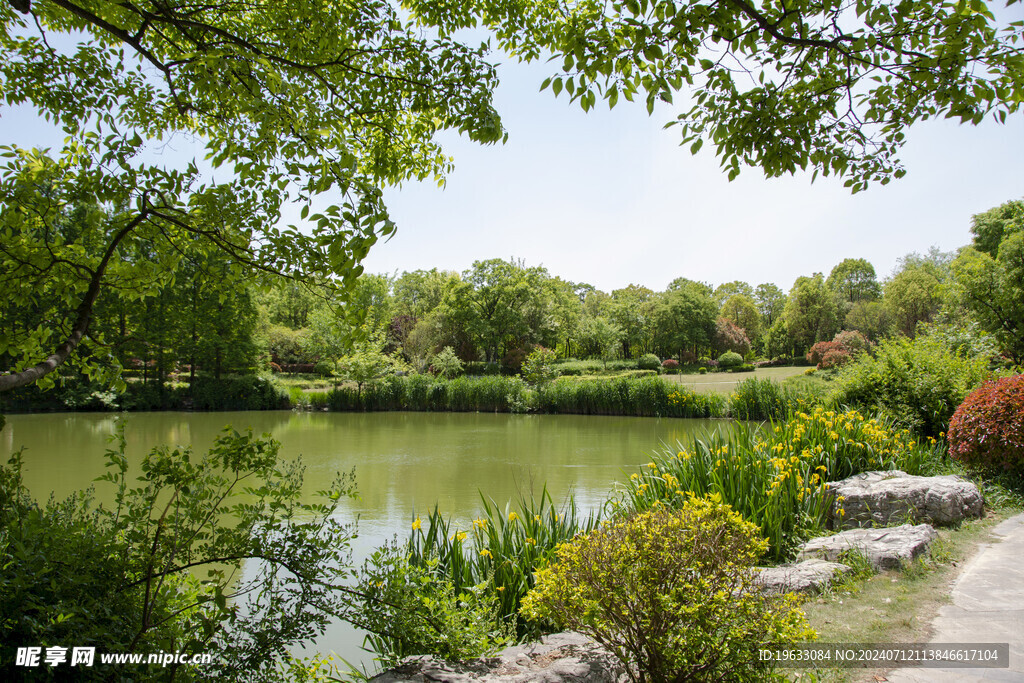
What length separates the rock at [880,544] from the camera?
12.3 feet

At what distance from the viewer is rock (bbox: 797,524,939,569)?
3.74 metres

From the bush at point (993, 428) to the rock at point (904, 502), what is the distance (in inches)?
43.4

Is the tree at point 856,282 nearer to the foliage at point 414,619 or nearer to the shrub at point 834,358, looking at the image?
the shrub at point 834,358

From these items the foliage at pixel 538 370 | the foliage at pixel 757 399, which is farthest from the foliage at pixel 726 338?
the foliage at pixel 757 399

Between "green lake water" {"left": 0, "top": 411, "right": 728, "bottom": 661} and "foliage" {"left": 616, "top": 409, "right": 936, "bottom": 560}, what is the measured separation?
4.29 feet

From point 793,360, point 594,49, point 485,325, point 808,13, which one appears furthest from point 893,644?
point 793,360

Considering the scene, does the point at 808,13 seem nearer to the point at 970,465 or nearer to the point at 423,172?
the point at 423,172

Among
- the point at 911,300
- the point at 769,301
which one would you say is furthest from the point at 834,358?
the point at 769,301

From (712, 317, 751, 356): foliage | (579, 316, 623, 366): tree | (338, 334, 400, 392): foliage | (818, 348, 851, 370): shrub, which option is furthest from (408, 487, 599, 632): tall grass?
(712, 317, 751, 356): foliage

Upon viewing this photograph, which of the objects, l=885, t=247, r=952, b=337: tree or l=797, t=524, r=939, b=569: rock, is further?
l=885, t=247, r=952, b=337: tree

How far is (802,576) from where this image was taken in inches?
141

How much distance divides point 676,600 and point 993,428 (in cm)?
582

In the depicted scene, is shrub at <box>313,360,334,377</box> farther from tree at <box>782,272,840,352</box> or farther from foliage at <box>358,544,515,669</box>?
tree at <box>782,272,840,352</box>

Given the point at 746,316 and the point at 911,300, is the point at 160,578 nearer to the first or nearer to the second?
the point at 911,300
